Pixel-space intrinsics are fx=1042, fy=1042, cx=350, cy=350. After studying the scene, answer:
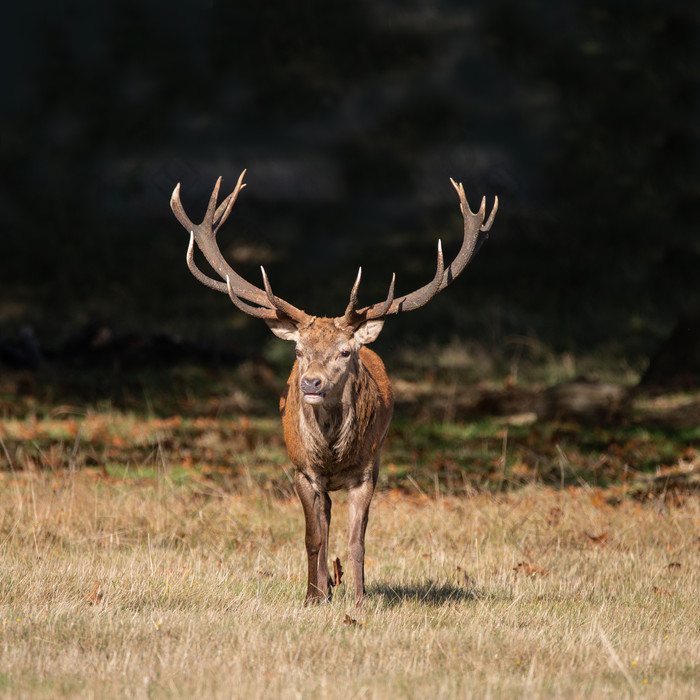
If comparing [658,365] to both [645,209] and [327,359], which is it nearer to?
[327,359]

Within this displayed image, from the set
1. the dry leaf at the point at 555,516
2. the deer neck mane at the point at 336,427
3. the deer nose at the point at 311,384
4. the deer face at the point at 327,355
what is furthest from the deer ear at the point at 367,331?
the dry leaf at the point at 555,516

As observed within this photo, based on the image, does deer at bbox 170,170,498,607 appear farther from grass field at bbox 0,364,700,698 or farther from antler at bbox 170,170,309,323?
grass field at bbox 0,364,700,698

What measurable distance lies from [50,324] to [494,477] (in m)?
13.9

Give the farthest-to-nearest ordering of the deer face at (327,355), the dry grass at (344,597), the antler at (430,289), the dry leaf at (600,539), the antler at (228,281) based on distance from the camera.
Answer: the dry leaf at (600,539) → the antler at (228,281) → the antler at (430,289) → the deer face at (327,355) → the dry grass at (344,597)

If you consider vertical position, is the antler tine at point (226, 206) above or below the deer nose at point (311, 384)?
above

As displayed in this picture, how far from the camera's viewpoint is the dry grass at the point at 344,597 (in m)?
4.63

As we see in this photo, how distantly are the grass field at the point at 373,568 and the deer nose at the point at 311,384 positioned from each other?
1234 mm

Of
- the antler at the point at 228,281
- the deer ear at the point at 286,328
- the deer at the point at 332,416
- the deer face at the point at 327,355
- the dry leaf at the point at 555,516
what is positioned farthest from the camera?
the dry leaf at the point at 555,516

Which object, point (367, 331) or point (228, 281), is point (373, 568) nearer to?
point (367, 331)

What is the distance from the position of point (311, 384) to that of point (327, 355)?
28cm

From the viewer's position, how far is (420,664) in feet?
15.9

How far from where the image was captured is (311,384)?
5.91m

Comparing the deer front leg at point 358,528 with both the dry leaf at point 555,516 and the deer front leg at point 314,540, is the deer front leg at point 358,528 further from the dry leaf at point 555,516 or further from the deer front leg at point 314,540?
the dry leaf at point 555,516

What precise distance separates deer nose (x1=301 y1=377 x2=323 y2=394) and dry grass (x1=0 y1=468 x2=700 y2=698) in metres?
1.24
